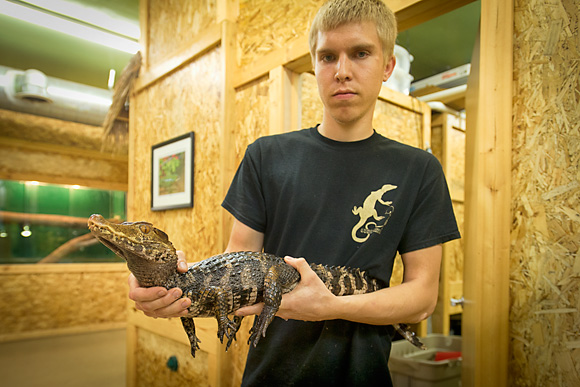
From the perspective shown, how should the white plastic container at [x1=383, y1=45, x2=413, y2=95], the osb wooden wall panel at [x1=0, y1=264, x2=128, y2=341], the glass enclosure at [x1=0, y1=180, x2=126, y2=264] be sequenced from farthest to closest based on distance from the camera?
the glass enclosure at [x1=0, y1=180, x2=126, y2=264]
the osb wooden wall panel at [x1=0, y1=264, x2=128, y2=341]
the white plastic container at [x1=383, y1=45, x2=413, y2=95]

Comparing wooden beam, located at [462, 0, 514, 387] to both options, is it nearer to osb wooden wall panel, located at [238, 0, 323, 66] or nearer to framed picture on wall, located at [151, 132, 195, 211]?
osb wooden wall panel, located at [238, 0, 323, 66]

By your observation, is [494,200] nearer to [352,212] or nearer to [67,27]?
[352,212]

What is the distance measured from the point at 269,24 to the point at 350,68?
5.64 feet

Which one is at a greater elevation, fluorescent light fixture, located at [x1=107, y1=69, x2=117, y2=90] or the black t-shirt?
fluorescent light fixture, located at [x1=107, y1=69, x2=117, y2=90]

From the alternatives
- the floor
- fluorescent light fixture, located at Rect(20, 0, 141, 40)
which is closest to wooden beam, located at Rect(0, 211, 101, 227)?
the floor

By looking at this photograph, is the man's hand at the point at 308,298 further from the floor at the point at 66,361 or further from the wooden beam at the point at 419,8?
the floor at the point at 66,361

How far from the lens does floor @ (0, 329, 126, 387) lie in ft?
14.1

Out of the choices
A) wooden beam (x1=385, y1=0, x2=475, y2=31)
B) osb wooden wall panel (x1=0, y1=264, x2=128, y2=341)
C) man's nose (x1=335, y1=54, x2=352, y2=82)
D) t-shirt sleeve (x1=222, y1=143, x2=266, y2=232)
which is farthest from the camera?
osb wooden wall panel (x1=0, y1=264, x2=128, y2=341)

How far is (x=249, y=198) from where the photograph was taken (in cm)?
148

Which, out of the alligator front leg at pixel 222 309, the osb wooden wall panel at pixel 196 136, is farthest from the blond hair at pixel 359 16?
the osb wooden wall panel at pixel 196 136

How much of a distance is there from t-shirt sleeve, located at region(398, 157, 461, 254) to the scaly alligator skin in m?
0.21

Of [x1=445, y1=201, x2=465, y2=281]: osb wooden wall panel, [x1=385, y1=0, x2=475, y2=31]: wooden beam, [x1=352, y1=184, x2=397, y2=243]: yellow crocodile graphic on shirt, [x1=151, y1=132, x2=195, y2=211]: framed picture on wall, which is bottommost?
[x1=445, y1=201, x2=465, y2=281]: osb wooden wall panel

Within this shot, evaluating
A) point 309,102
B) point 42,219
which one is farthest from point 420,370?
point 42,219

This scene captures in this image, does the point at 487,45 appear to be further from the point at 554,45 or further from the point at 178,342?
the point at 178,342
